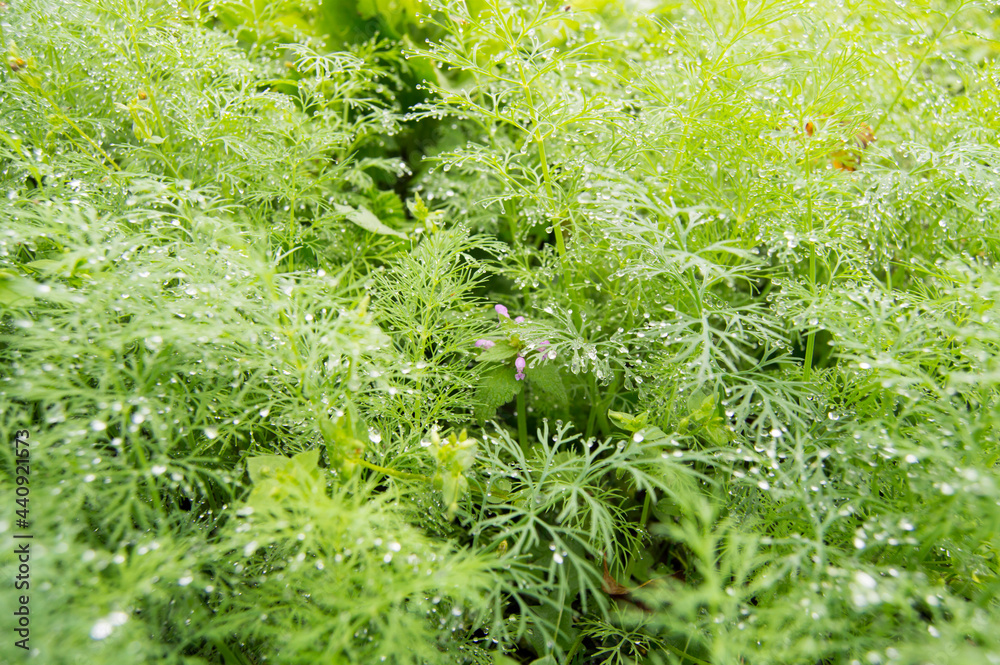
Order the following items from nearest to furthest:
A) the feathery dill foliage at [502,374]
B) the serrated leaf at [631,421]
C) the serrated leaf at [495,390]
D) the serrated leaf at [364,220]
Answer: the feathery dill foliage at [502,374] → the serrated leaf at [631,421] → the serrated leaf at [495,390] → the serrated leaf at [364,220]

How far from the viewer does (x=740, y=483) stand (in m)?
0.96

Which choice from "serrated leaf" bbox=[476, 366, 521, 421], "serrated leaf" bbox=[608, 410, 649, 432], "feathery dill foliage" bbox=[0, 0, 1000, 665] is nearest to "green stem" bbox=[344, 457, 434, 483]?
"feathery dill foliage" bbox=[0, 0, 1000, 665]

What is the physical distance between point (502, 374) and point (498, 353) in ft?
0.14

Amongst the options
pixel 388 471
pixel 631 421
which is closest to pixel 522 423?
pixel 631 421

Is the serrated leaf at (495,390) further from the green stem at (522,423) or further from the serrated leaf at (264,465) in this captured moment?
the serrated leaf at (264,465)

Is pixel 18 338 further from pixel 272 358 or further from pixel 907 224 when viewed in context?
pixel 907 224

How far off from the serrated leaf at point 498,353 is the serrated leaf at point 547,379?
5cm

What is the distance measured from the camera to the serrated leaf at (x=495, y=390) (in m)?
1.10

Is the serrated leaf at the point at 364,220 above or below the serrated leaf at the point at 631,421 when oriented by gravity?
above

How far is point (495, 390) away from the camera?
3.64 feet

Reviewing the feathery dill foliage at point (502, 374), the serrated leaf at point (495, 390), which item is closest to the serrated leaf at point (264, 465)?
the feathery dill foliage at point (502, 374)

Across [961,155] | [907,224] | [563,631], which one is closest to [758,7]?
[961,155]

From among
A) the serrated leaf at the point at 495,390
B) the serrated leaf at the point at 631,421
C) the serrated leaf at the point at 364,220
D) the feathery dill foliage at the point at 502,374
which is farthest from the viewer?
the serrated leaf at the point at 364,220

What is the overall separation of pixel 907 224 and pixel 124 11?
5.50 ft
